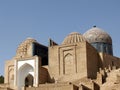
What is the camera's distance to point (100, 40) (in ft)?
135

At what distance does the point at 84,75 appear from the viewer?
3372 centimetres

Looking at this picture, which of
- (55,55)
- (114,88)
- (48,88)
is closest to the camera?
(114,88)

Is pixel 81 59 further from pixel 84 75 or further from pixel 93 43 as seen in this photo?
pixel 93 43

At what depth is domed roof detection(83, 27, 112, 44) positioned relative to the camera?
1619 inches

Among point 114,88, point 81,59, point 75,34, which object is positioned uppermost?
point 75,34

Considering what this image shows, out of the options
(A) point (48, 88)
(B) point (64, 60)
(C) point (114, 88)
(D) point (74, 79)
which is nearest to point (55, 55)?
(B) point (64, 60)

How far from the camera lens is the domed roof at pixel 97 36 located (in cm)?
4112

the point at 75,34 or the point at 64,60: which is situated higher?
the point at 75,34

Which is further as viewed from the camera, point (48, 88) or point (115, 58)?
point (115, 58)

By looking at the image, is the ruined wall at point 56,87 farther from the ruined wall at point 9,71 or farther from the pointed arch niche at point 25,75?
the ruined wall at point 9,71

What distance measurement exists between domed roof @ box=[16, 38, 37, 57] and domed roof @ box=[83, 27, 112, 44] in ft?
20.9

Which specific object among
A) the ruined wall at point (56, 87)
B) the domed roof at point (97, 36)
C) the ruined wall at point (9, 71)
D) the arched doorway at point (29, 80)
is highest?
the domed roof at point (97, 36)

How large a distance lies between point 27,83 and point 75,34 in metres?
7.56

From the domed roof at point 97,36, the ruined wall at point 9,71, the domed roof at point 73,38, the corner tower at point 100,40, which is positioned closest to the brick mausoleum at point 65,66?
the domed roof at point 73,38
